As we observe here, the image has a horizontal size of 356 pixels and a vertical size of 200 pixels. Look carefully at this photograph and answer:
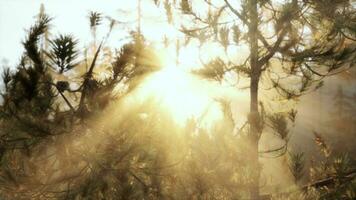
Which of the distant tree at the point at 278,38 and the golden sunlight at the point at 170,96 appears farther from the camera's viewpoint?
the distant tree at the point at 278,38

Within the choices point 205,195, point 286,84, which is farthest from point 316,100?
point 205,195

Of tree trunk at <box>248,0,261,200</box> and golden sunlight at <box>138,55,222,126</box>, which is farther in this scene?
tree trunk at <box>248,0,261,200</box>

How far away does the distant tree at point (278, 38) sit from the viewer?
18.4 feet

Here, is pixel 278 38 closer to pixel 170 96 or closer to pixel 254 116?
pixel 254 116

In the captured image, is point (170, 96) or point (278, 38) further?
point (278, 38)

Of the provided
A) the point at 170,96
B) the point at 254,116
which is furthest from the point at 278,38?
the point at 170,96

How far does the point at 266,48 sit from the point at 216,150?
7.57ft

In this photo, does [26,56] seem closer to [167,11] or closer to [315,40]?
[167,11]

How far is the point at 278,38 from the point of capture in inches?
239

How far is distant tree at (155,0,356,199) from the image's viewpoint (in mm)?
5598

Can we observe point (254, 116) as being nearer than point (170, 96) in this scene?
No

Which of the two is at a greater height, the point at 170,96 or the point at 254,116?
the point at 170,96

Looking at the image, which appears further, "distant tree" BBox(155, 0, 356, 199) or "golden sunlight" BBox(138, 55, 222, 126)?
"distant tree" BBox(155, 0, 356, 199)

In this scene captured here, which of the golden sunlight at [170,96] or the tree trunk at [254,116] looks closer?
the golden sunlight at [170,96]
